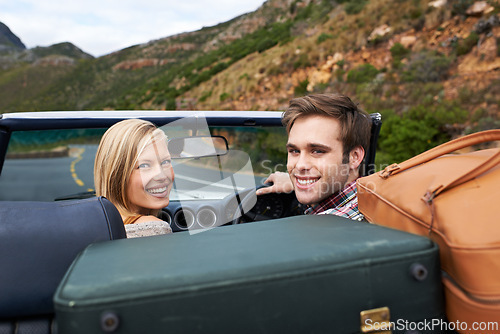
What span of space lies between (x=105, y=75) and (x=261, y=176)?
78.5 metres

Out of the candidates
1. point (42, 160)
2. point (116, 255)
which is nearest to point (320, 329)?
point (116, 255)

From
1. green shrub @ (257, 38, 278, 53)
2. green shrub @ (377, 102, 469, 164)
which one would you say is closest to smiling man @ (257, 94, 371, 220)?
green shrub @ (377, 102, 469, 164)

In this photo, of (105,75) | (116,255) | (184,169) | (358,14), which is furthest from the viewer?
(105,75)

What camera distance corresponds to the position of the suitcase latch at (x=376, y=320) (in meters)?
0.95

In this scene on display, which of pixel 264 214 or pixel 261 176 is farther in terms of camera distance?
pixel 261 176

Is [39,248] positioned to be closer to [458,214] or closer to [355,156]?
[458,214]

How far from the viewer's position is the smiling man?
2289 millimetres

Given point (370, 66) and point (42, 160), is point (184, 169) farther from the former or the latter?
point (42, 160)

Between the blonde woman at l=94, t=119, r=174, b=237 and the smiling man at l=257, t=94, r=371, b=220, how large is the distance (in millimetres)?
818

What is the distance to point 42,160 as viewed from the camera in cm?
2764

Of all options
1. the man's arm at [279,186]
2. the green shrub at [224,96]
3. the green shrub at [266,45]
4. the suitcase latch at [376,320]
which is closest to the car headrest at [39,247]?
the suitcase latch at [376,320]

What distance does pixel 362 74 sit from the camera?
20547 mm

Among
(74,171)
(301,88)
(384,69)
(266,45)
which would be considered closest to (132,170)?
(74,171)

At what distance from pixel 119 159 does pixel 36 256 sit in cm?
109
